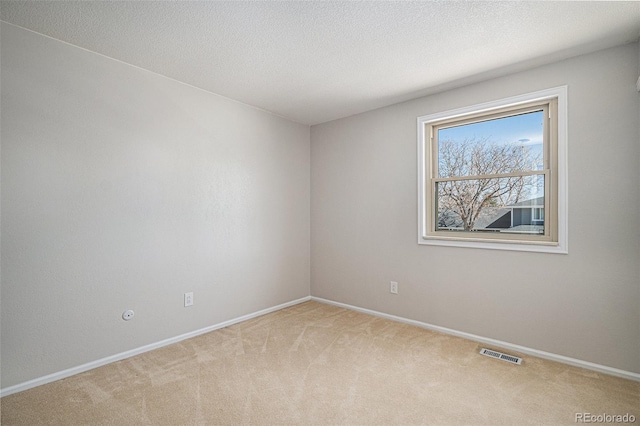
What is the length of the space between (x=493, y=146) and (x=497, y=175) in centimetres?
31

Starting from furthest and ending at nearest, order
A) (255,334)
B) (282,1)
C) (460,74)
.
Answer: (255,334)
(460,74)
(282,1)

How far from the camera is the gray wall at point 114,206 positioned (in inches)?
85.0

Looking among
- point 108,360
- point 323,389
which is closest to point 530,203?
point 323,389

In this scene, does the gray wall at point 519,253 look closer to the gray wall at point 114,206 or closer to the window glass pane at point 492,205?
the window glass pane at point 492,205

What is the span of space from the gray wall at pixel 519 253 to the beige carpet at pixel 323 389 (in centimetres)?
32

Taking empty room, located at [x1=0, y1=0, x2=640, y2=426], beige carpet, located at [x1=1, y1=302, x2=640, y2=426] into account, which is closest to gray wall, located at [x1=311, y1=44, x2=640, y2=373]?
empty room, located at [x1=0, y1=0, x2=640, y2=426]

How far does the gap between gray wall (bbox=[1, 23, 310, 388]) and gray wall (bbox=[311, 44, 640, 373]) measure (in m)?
1.11

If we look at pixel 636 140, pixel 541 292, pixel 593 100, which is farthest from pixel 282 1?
pixel 541 292

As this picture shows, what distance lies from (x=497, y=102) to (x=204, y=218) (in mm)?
3002

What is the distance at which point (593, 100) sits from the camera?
2424 mm

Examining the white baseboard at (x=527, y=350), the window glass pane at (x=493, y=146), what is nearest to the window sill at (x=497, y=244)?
the window glass pane at (x=493, y=146)

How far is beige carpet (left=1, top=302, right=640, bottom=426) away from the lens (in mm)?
1870

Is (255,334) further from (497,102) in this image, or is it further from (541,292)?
(497,102)

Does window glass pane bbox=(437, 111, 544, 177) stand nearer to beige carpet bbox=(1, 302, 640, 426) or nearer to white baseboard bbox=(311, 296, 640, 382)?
white baseboard bbox=(311, 296, 640, 382)
